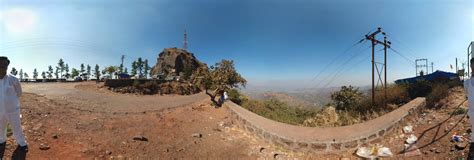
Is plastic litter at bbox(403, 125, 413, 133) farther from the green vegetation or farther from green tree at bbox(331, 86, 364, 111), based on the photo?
green tree at bbox(331, 86, 364, 111)

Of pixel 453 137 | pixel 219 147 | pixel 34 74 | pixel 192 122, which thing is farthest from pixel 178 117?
pixel 34 74

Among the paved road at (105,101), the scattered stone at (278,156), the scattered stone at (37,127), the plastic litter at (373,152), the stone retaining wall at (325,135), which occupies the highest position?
the paved road at (105,101)

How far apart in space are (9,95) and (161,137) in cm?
310

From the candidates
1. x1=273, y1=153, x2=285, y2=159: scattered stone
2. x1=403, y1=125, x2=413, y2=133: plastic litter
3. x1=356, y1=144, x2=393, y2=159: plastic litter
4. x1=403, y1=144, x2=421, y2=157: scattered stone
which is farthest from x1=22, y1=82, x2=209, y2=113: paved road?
x1=403, y1=125, x2=413, y2=133: plastic litter

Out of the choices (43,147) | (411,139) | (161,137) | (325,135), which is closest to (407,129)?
(411,139)

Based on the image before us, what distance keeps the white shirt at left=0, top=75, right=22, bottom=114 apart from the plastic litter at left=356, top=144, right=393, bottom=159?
6608 mm

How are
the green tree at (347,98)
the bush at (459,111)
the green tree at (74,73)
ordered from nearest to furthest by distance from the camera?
the bush at (459,111) → the green tree at (347,98) → the green tree at (74,73)

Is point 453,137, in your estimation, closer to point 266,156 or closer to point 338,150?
point 338,150

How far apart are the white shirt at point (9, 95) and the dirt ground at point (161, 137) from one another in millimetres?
913

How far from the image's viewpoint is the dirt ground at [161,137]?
532 centimetres

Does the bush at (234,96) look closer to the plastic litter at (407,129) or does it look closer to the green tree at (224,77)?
the green tree at (224,77)

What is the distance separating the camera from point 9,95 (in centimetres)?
423

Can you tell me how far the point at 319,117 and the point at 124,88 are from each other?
12.9 metres

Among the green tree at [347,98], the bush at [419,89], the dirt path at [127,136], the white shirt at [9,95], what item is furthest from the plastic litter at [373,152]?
the bush at [419,89]
